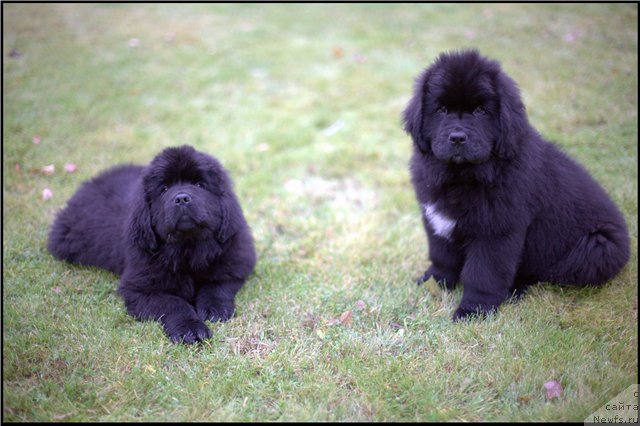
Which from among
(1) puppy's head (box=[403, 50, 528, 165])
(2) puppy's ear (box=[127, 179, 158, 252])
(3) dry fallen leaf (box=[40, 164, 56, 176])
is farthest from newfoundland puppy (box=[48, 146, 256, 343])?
(3) dry fallen leaf (box=[40, 164, 56, 176])

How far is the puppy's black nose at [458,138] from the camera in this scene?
2.94 metres

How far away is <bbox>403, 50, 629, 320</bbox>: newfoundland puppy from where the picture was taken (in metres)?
3.04

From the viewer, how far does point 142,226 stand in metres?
3.26

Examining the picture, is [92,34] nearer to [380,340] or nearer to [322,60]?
[322,60]

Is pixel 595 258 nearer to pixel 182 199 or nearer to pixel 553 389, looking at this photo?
pixel 553 389

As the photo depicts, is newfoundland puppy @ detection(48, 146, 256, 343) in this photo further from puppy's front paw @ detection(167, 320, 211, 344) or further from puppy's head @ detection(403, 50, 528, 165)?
puppy's head @ detection(403, 50, 528, 165)

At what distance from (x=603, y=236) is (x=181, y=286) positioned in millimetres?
2754

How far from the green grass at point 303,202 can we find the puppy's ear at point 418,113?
3.43ft

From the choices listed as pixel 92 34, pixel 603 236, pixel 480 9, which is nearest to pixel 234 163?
pixel 603 236

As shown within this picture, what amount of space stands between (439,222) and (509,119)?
2.47ft

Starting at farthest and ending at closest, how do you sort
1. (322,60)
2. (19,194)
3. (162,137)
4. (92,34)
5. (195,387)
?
1. (92,34)
2. (322,60)
3. (162,137)
4. (19,194)
5. (195,387)

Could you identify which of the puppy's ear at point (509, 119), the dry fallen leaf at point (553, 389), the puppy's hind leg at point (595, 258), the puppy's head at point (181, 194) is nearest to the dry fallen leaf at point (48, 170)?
the puppy's head at point (181, 194)

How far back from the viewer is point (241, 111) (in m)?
6.65

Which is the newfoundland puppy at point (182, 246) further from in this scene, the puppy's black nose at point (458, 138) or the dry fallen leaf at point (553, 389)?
the dry fallen leaf at point (553, 389)
